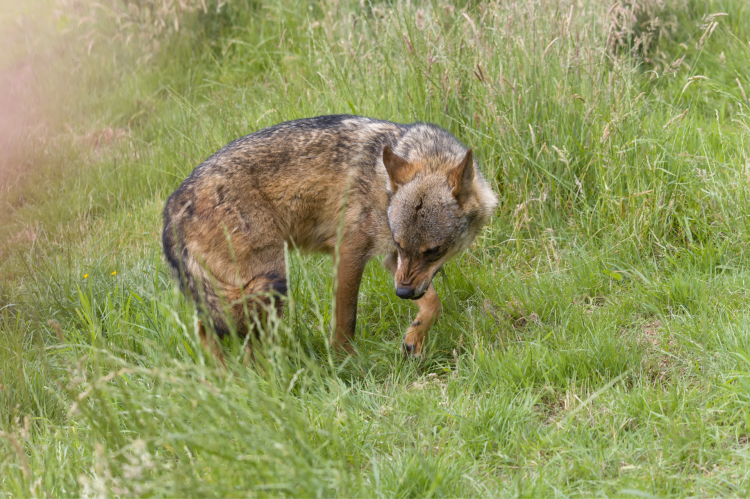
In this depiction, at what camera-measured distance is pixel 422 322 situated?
441cm

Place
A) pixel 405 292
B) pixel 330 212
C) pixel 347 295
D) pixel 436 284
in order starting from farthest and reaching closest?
pixel 436 284, pixel 330 212, pixel 347 295, pixel 405 292

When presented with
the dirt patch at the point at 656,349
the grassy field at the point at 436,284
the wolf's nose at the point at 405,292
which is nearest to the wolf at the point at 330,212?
the wolf's nose at the point at 405,292

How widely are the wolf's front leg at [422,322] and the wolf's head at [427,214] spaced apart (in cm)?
27

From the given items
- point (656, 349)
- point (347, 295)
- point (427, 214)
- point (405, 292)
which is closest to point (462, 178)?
point (427, 214)

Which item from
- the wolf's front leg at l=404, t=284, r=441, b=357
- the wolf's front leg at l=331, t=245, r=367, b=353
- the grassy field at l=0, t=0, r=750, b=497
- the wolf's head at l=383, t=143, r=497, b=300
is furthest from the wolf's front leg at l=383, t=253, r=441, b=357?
the wolf's front leg at l=331, t=245, r=367, b=353

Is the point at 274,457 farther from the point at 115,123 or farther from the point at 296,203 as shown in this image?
the point at 115,123

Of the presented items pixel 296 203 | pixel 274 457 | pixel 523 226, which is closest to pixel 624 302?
pixel 523 226

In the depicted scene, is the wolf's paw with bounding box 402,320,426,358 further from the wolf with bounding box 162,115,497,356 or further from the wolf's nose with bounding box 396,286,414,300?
the wolf's nose with bounding box 396,286,414,300

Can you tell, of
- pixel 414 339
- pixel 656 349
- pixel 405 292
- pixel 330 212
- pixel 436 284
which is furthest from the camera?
pixel 436 284

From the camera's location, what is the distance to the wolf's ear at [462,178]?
4.27m

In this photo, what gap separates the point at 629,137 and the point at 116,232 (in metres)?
4.81

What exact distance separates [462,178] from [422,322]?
1.05 m

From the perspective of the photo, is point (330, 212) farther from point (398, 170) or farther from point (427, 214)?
point (427, 214)

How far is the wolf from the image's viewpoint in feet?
13.6
